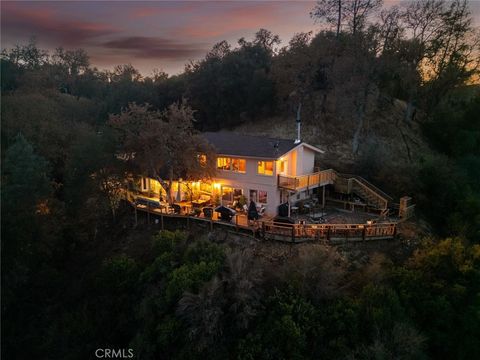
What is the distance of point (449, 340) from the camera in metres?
12.2

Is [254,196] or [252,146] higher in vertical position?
[252,146]

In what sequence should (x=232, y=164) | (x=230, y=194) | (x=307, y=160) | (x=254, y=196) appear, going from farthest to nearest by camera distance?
(x=307, y=160) < (x=230, y=194) < (x=232, y=164) < (x=254, y=196)

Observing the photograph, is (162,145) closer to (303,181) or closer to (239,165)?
(239,165)

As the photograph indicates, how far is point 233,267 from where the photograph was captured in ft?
41.5

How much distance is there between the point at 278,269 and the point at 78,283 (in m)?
10.9

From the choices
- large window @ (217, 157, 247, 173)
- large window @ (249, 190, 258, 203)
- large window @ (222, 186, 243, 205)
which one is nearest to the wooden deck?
large window @ (249, 190, 258, 203)

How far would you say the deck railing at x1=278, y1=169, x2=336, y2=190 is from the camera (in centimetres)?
1873

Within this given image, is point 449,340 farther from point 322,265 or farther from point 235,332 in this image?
point 235,332

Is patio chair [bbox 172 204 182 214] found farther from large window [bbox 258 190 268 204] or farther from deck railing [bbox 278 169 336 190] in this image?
deck railing [bbox 278 169 336 190]

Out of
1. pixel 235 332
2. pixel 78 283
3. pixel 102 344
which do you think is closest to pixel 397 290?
pixel 235 332

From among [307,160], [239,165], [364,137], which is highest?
[364,137]

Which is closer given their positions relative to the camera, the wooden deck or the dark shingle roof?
the wooden deck

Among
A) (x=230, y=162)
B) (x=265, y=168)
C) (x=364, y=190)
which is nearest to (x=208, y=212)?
(x=230, y=162)

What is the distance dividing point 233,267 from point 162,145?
882 centimetres
